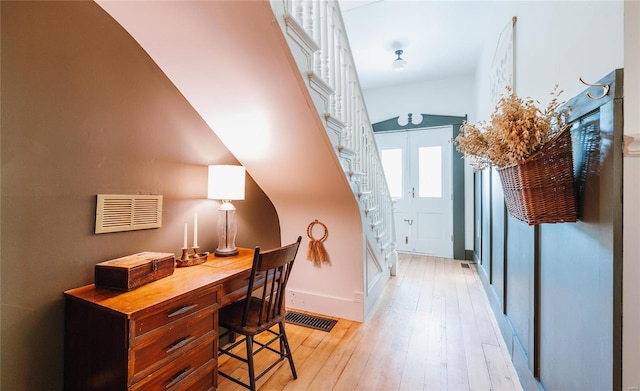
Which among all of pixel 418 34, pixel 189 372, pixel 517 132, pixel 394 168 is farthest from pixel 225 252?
pixel 394 168

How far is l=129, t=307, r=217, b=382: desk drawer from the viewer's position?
1054 millimetres

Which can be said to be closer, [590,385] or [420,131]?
[590,385]

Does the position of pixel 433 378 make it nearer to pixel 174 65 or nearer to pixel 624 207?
pixel 624 207

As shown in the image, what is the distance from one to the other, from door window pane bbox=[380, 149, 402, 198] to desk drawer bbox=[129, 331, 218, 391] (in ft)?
13.5

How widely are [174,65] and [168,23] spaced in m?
0.28

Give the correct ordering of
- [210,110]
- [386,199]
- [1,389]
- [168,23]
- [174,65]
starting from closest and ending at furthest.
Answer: [1,389], [168,23], [174,65], [210,110], [386,199]

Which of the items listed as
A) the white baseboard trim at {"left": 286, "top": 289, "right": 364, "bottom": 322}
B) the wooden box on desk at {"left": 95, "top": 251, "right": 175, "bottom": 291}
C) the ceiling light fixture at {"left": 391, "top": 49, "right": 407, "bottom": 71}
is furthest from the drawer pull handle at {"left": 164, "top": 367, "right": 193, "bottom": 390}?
the ceiling light fixture at {"left": 391, "top": 49, "right": 407, "bottom": 71}

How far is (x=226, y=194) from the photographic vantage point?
1.80m

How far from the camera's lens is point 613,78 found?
2.63 ft

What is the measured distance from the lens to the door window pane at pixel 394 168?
4.97m

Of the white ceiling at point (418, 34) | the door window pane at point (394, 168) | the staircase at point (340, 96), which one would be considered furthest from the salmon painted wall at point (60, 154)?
the door window pane at point (394, 168)

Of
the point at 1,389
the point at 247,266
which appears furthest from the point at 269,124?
the point at 1,389

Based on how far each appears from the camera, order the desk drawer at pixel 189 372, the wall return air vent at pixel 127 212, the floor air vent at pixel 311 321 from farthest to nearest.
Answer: the floor air vent at pixel 311 321, the wall return air vent at pixel 127 212, the desk drawer at pixel 189 372

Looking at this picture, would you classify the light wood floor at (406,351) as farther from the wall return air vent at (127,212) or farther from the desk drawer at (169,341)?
the wall return air vent at (127,212)
